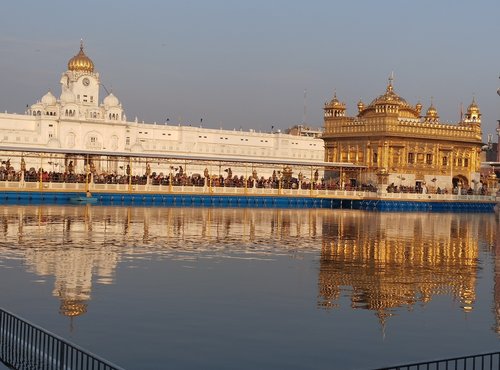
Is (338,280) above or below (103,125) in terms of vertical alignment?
below

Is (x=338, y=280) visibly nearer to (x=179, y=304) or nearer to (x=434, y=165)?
(x=179, y=304)

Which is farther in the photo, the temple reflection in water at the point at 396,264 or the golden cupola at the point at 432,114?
the golden cupola at the point at 432,114

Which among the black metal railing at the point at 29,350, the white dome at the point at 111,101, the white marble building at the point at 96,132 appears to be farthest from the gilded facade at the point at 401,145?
the black metal railing at the point at 29,350

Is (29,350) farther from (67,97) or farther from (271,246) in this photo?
(67,97)

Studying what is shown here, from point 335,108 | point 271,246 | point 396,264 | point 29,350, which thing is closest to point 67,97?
point 335,108

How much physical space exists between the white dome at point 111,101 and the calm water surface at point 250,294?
267ft

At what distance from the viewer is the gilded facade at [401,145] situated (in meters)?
78.9

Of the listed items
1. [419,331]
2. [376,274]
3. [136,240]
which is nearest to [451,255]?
[376,274]

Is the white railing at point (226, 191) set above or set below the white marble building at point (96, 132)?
below

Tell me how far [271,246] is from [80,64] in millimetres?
92002

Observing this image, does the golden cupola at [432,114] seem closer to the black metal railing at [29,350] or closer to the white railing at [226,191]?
the white railing at [226,191]

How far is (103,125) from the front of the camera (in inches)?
4496

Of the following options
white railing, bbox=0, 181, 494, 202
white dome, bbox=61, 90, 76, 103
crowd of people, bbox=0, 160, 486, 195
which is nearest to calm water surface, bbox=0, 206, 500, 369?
white railing, bbox=0, 181, 494, 202

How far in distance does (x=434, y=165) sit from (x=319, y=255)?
178 feet
